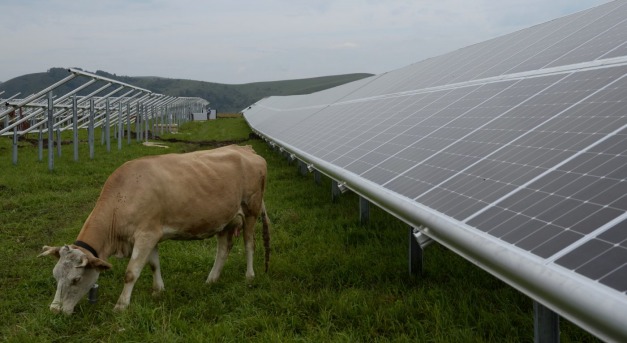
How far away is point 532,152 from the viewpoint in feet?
14.7

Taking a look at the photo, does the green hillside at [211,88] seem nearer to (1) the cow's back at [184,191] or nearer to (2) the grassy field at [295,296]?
(2) the grassy field at [295,296]

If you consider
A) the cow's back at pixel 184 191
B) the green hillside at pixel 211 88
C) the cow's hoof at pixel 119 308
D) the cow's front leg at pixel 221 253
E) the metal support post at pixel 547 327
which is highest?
the green hillside at pixel 211 88

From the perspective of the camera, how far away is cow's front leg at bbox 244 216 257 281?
6.56 m

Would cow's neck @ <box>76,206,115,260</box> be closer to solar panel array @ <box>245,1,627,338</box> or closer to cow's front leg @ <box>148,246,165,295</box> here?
cow's front leg @ <box>148,246,165,295</box>

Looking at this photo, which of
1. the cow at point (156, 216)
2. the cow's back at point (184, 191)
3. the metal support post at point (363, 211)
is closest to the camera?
the cow at point (156, 216)

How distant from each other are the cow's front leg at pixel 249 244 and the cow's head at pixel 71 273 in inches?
69.5

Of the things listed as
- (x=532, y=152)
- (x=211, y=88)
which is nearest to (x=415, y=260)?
(x=532, y=152)

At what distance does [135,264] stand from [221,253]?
4.10 feet

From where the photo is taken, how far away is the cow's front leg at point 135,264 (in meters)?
5.57

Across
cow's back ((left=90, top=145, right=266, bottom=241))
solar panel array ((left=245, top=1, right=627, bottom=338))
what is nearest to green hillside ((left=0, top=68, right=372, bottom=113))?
solar panel array ((left=245, top=1, right=627, bottom=338))

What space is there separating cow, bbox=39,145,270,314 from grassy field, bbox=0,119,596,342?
0.97ft

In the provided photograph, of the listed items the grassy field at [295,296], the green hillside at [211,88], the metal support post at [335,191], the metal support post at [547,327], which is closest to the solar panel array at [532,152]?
the metal support post at [547,327]

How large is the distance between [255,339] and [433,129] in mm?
3557

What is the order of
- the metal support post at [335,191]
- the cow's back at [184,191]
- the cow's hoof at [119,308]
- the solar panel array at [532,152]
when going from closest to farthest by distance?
the solar panel array at [532,152] → the cow's hoof at [119,308] → the cow's back at [184,191] → the metal support post at [335,191]
